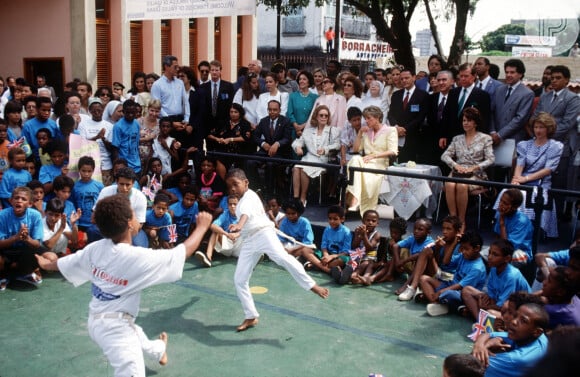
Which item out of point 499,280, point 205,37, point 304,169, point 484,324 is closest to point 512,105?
point 304,169

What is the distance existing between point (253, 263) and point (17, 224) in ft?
9.47

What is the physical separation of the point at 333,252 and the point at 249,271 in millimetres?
1972

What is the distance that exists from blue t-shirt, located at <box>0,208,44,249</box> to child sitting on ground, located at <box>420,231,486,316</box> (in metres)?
4.32

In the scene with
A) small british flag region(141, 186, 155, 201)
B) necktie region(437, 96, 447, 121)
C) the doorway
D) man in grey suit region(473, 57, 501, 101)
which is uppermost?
the doorway

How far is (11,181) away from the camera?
25.5ft

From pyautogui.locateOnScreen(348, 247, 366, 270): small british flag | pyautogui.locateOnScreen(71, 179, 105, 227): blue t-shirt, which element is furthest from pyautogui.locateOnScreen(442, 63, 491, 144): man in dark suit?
pyautogui.locateOnScreen(71, 179, 105, 227): blue t-shirt

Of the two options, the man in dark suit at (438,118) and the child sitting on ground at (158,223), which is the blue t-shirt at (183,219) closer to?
the child sitting on ground at (158,223)

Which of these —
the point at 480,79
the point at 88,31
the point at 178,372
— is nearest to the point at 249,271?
the point at 178,372

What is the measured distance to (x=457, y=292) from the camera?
626 centimetres

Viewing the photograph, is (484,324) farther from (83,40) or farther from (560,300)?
(83,40)

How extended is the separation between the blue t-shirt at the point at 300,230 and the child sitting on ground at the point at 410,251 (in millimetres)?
1132

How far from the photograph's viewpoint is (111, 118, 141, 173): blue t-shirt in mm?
8922

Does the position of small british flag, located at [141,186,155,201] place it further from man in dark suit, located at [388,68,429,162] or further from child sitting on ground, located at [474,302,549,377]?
child sitting on ground, located at [474,302,549,377]

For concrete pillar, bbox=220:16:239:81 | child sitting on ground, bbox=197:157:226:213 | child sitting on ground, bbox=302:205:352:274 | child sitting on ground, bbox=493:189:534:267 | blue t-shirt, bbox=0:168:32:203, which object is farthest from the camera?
concrete pillar, bbox=220:16:239:81
